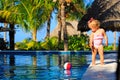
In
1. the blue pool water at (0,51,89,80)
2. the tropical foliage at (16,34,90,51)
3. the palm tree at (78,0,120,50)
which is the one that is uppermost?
the palm tree at (78,0,120,50)

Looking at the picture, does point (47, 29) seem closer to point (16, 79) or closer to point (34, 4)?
point (34, 4)

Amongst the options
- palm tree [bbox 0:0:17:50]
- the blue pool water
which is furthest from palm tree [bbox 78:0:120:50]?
palm tree [bbox 0:0:17:50]

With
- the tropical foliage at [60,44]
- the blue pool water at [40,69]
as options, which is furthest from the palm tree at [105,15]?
the tropical foliage at [60,44]

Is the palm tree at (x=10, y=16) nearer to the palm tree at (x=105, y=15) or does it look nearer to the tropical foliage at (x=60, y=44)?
the tropical foliage at (x=60, y=44)

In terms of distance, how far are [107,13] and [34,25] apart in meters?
15.3

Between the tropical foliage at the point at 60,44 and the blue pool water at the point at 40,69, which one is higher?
the tropical foliage at the point at 60,44

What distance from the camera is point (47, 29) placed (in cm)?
2866

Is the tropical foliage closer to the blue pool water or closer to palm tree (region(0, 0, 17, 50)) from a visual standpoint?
palm tree (region(0, 0, 17, 50))

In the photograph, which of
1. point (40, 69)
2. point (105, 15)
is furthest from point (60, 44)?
point (40, 69)

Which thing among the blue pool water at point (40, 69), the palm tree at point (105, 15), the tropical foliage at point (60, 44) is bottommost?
the blue pool water at point (40, 69)

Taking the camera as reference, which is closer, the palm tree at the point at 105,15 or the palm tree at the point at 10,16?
the palm tree at the point at 105,15

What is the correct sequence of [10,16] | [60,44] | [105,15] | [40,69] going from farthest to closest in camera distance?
[10,16] → [60,44] → [105,15] → [40,69]

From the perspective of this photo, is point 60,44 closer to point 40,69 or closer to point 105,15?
point 105,15

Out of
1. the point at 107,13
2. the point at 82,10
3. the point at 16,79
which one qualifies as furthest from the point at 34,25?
the point at 16,79
